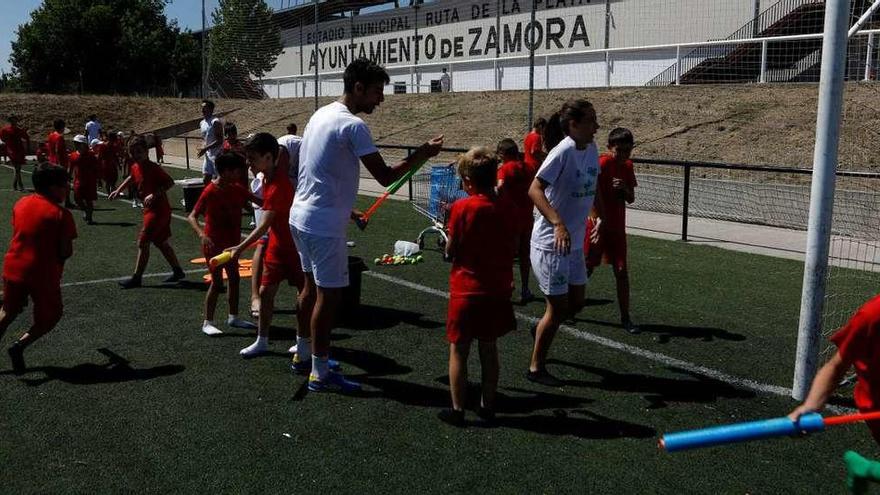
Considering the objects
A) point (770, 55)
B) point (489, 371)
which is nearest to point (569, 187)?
point (489, 371)

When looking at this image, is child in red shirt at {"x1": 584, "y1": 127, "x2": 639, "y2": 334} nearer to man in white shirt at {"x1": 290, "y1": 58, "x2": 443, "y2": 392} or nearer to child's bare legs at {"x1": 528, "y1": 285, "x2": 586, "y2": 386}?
child's bare legs at {"x1": 528, "y1": 285, "x2": 586, "y2": 386}

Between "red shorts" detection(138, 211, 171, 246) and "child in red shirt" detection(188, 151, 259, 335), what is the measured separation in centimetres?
190

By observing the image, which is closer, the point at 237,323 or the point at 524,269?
the point at 237,323

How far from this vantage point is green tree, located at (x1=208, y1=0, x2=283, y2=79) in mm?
45656

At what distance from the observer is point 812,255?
4.57 m

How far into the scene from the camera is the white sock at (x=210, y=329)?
20.5ft

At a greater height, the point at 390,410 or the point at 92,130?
the point at 92,130

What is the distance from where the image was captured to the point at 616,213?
6395mm

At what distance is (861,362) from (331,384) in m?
3.32

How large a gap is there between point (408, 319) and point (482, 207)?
9.05 ft

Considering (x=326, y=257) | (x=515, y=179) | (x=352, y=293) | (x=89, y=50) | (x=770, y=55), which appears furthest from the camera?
(x=89, y=50)

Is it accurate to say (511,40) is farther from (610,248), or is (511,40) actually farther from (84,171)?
(610,248)

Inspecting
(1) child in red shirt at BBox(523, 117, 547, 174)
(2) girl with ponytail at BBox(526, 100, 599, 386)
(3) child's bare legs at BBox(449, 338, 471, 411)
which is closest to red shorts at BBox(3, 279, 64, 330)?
(3) child's bare legs at BBox(449, 338, 471, 411)

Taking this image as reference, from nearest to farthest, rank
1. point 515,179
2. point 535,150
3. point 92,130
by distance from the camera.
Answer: point 515,179
point 535,150
point 92,130
